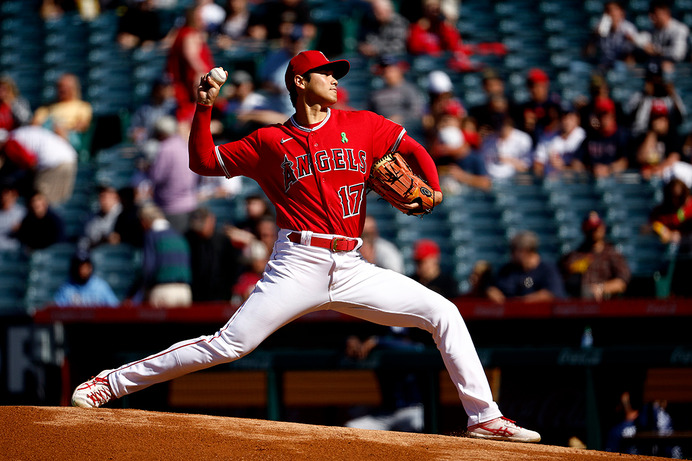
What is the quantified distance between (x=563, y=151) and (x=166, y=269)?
4.75m

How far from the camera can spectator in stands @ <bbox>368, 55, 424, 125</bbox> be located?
1048 centimetres

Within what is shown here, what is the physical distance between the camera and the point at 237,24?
12500mm

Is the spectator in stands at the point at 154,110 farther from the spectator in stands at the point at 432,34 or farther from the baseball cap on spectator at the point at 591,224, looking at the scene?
the baseball cap on spectator at the point at 591,224

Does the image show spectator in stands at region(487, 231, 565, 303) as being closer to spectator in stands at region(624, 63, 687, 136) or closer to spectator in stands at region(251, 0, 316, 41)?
spectator in stands at region(624, 63, 687, 136)

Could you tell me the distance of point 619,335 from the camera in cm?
709

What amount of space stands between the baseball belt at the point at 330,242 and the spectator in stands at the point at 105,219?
5.56 metres

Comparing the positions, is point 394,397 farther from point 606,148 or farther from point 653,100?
point 653,100

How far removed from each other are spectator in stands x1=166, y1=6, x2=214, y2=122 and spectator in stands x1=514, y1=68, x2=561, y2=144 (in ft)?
12.1

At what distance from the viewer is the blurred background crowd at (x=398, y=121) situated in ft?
27.6

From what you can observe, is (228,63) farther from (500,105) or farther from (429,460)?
(429,460)

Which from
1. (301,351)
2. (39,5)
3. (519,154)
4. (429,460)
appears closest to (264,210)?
(301,351)

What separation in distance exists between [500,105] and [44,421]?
7.21 meters

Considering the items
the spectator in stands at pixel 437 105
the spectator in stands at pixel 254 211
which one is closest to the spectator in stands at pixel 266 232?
the spectator in stands at pixel 254 211

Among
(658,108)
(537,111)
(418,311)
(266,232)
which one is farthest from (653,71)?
(418,311)
